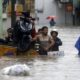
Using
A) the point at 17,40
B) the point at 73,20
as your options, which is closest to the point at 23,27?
the point at 17,40

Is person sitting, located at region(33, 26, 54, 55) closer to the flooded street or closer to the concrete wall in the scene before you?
the flooded street

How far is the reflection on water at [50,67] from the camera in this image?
514 inches

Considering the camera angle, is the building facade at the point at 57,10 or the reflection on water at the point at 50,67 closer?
the reflection on water at the point at 50,67

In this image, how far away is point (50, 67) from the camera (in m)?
15.5

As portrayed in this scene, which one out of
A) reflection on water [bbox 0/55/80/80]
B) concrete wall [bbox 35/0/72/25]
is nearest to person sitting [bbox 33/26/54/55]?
reflection on water [bbox 0/55/80/80]

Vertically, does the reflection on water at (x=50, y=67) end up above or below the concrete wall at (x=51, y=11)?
above

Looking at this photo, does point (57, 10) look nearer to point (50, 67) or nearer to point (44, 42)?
point (44, 42)

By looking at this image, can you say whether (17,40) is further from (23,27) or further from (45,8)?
(45,8)

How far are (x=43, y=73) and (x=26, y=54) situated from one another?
6050 millimetres

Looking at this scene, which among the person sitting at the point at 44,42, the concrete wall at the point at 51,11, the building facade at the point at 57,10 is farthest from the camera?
the concrete wall at the point at 51,11

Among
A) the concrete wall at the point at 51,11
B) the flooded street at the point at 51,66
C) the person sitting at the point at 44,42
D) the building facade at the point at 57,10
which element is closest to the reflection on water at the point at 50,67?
the flooded street at the point at 51,66

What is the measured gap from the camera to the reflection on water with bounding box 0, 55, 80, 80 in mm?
13062

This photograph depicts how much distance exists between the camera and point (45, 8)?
71.2m

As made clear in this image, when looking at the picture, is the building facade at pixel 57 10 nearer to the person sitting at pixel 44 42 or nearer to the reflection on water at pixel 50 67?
the person sitting at pixel 44 42
